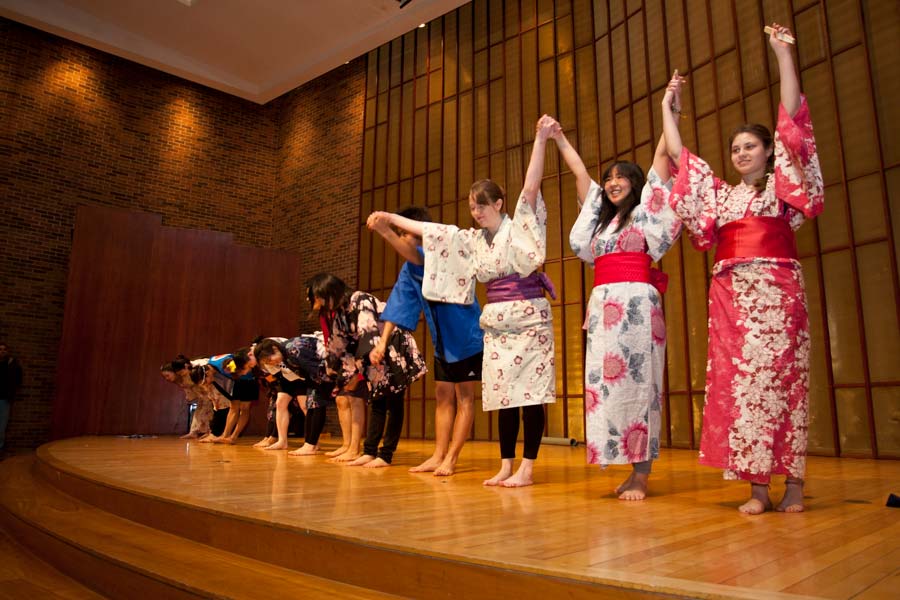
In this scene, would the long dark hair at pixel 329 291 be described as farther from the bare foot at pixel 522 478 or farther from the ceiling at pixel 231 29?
the ceiling at pixel 231 29

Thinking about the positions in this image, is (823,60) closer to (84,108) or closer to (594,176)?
(594,176)

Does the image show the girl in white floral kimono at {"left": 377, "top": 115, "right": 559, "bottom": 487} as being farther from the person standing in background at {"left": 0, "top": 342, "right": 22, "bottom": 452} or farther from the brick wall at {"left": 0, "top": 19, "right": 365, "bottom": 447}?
the person standing in background at {"left": 0, "top": 342, "right": 22, "bottom": 452}

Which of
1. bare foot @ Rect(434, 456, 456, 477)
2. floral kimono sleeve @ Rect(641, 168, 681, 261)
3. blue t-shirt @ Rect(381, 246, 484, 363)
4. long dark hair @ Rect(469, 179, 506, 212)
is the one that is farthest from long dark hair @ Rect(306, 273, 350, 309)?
floral kimono sleeve @ Rect(641, 168, 681, 261)

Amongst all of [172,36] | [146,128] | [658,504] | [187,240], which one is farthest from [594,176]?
[146,128]

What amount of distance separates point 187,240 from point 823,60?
7.63 meters

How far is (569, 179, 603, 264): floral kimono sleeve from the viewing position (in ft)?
8.09

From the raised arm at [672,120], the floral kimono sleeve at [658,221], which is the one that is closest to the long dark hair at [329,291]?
the floral kimono sleeve at [658,221]

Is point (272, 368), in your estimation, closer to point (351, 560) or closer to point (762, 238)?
point (351, 560)

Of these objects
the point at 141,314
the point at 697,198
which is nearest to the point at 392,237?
the point at 697,198

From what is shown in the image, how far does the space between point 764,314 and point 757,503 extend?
1.87ft

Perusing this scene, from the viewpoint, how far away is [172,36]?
883 centimetres

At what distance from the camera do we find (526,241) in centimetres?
260

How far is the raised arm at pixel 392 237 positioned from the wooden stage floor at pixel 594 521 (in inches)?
41.6

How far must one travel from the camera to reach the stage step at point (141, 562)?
1480mm
